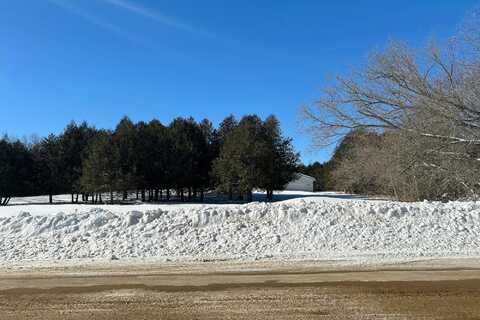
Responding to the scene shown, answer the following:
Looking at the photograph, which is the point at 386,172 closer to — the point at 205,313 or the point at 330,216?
the point at 330,216

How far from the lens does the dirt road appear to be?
707 centimetres

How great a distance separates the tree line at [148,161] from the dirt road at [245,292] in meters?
32.4

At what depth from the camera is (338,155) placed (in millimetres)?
24625

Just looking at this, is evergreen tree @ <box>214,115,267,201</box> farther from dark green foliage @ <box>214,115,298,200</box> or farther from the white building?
the white building

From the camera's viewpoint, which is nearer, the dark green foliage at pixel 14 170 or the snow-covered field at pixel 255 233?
the snow-covered field at pixel 255 233

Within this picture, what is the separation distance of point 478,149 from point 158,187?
117ft

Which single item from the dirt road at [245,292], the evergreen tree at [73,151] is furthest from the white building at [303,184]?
the dirt road at [245,292]

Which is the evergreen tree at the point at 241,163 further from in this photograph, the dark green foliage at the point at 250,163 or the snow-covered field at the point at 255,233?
the snow-covered field at the point at 255,233

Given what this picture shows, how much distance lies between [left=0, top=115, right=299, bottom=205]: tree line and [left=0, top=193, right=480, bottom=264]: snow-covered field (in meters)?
26.3

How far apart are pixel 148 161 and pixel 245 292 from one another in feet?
129

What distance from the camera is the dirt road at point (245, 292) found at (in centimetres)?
707

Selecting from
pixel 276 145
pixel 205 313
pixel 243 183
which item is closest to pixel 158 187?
pixel 243 183

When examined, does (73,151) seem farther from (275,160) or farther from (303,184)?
(303,184)

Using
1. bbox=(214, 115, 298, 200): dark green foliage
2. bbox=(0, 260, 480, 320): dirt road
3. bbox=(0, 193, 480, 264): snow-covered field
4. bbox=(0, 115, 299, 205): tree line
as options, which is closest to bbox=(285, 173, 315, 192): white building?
bbox=(0, 115, 299, 205): tree line
